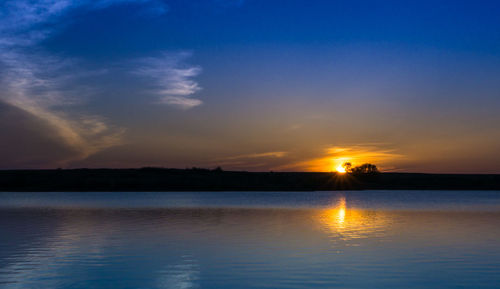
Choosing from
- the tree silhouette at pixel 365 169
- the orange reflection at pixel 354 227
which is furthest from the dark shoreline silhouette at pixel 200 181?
the orange reflection at pixel 354 227

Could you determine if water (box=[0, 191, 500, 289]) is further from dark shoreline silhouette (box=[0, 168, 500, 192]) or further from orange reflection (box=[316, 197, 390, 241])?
dark shoreline silhouette (box=[0, 168, 500, 192])

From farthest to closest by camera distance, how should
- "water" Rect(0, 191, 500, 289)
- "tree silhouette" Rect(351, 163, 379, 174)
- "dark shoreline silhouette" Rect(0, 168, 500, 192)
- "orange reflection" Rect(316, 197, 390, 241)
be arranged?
1. "tree silhouette" Rect(351, 163, 379, 174)
2. "dark shoreline silhouette" Rect(0, 168, 500, 192)
3. "orange reflection" Rect(316, 197, 390, 241)
4. "water" Rect(0, 191, 500, 289)

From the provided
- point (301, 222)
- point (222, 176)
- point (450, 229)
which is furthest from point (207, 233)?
point (222, 176)

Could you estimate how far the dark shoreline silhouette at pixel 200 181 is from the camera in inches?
5059

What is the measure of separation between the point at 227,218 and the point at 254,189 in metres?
92.7

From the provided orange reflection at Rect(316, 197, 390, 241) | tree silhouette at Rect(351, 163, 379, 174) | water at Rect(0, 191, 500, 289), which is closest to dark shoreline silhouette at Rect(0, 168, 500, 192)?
tree silhouette at Rect(351, 163, 379, 174)

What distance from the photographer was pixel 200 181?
456 ft

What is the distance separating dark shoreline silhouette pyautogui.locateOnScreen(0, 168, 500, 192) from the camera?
128m

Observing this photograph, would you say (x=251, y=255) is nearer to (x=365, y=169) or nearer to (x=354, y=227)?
(x=354, y=227)

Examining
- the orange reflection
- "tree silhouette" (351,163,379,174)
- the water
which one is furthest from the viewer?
"tree silhouette" (351,163,379,174)

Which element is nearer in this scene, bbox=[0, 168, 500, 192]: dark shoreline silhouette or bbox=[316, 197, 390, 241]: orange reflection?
bbox=[316, 197, 390, 241]: orange reflection

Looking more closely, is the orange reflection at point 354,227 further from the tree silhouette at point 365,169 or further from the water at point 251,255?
the tree silhouette at point 365,169

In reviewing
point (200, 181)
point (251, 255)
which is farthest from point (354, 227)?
point (200, 181)

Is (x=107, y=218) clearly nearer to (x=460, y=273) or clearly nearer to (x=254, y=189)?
(x=460, y=273)
